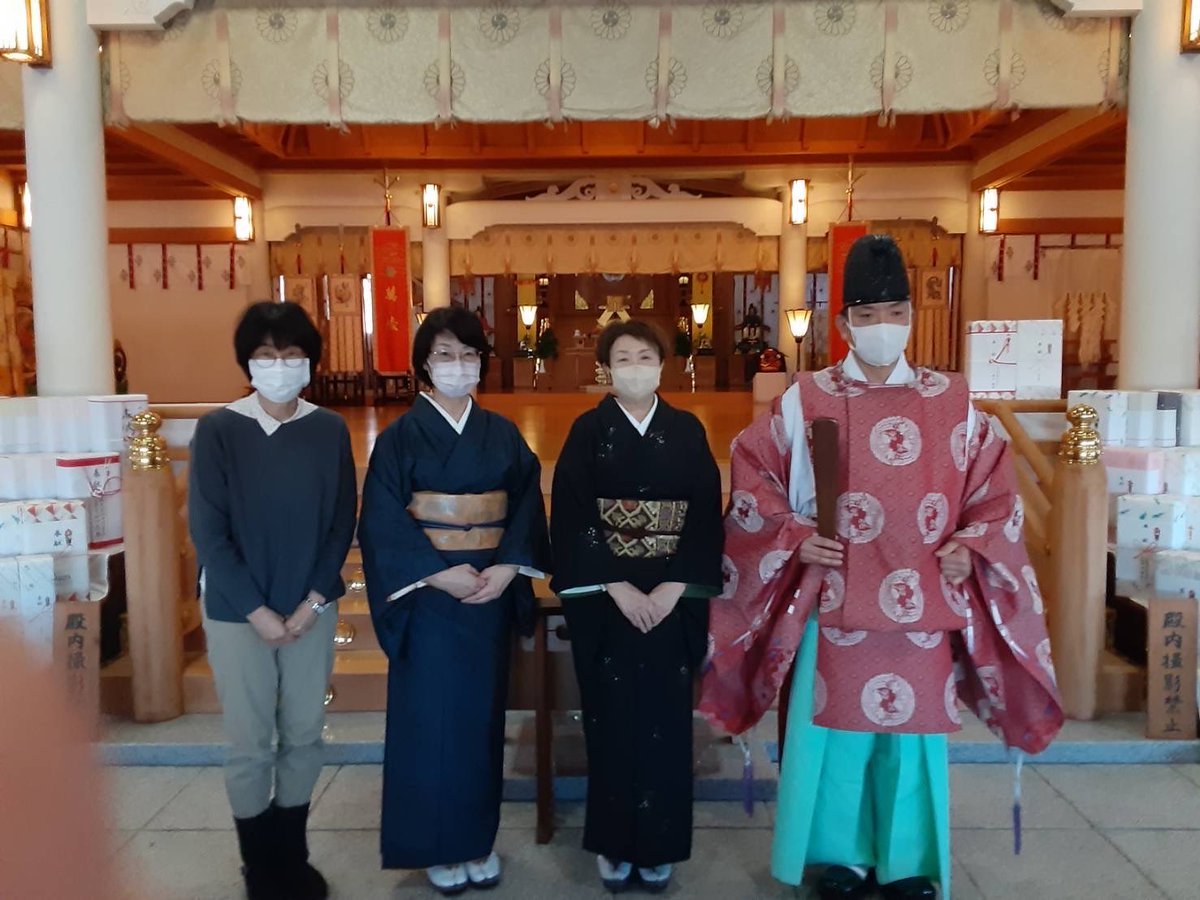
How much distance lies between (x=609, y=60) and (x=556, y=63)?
11.7 inches

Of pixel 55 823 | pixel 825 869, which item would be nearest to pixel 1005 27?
pixel 825 869

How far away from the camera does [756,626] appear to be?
239 centimetres

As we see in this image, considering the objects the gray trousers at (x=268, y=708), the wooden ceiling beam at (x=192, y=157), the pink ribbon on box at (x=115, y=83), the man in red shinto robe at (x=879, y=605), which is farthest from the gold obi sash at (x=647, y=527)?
the wooden ceiling beam at (x=192, y=157)

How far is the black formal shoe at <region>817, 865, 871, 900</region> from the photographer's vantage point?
2355 mm

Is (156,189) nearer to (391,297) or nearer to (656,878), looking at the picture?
(391,297)

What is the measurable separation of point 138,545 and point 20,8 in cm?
296

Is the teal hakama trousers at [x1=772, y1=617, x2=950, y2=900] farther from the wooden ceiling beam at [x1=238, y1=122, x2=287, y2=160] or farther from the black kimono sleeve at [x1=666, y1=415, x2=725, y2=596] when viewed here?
the wooden ceiling beam at [x1=238, y1=122, x2=287, y2=160]

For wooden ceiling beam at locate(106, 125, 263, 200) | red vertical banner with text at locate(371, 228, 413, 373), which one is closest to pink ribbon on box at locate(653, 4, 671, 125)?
wooden ceiling beam at locate(106, 125, 263, 200)

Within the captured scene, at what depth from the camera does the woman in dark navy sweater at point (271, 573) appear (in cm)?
226

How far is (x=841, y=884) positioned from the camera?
2357mm

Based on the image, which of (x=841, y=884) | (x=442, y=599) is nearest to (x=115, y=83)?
(x=442, y=599)

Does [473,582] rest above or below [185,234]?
below

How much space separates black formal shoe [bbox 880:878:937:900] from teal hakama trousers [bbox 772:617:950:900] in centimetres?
2

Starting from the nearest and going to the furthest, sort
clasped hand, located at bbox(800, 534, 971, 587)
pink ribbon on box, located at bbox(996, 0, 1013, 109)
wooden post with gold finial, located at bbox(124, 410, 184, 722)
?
clasped hand, located at bbox(800, 534, 971, 587), wooden post with gold finial, located at bbox(124, 410, 184, 722), pink ribbon on box, located at bbox(996, 0, 1013, 109)
